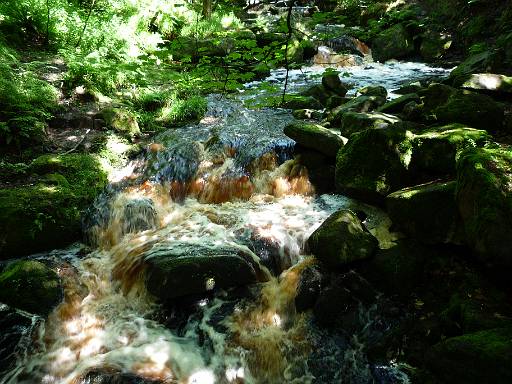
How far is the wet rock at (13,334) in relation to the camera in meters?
4.03

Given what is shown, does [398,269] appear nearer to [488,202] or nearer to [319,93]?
[488,202]

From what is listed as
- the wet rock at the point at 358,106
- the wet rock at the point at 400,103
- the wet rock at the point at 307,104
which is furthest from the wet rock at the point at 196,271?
the wet rock at the point at 307,104

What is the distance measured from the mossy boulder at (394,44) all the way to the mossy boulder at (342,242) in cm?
1312

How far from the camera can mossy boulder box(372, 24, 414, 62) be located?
15.6 metres

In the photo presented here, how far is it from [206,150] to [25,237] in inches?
156

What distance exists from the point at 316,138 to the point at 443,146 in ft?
8.00

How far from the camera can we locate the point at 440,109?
6758 millimetres

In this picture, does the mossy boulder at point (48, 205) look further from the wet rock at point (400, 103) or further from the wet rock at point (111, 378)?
the wet rock at point (400, 103)

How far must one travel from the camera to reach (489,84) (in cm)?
721

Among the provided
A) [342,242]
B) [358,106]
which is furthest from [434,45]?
[342,242]

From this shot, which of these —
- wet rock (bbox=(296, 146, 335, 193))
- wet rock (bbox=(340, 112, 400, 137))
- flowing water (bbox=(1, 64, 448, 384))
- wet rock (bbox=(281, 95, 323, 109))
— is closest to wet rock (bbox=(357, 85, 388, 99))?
wet rock (bbox=(281, 95, 323, 109))

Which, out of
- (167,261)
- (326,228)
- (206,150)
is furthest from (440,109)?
(167,261)

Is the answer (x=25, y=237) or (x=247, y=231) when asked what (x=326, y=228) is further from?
(x=25, y=237)

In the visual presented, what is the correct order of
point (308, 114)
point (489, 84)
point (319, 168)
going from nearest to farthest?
point (489, 84) → point (319, 168) → point (308, 114)
